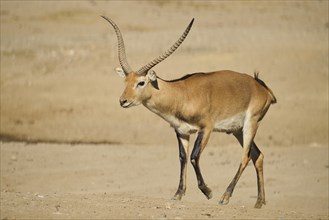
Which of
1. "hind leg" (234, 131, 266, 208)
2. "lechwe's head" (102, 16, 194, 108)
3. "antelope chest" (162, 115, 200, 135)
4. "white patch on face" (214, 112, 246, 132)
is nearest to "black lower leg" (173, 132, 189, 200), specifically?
"antelope chest" (162, 115, 200, 135)

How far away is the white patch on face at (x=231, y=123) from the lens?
15.9 m

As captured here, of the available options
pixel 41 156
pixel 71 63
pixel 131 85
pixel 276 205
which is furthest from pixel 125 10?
pixel 131 85

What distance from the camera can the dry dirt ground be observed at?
707 inches

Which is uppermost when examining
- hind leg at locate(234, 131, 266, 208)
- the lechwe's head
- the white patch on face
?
the lechwe's head

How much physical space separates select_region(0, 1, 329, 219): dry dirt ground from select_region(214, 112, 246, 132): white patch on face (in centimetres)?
133

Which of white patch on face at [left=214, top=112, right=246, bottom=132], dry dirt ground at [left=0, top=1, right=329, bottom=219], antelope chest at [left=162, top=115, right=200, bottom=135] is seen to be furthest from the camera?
dry dirt ground at [left=0, top=1, right=329, bottom=219]

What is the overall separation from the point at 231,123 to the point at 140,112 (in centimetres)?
1125

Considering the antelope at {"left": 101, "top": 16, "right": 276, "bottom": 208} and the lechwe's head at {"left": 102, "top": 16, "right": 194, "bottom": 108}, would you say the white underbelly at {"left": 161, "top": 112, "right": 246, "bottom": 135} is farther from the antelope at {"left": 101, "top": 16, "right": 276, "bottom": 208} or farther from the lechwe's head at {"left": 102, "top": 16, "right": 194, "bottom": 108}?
the lechwe's head at {"left": 102, "top": 16, "right": 194, "bottom": 108}

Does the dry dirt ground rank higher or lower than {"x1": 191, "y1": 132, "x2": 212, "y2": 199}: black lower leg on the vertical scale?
lower

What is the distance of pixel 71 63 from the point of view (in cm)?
3116

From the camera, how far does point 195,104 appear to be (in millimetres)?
15531

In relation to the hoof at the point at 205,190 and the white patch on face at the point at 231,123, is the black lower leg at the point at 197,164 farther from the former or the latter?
the white patch on face at the point at 231,123

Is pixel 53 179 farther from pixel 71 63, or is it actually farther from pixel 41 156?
pixel 71 63

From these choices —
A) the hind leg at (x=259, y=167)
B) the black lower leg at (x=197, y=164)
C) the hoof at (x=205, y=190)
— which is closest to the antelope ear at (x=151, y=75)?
the black lower leg at (x=197, y=164)
